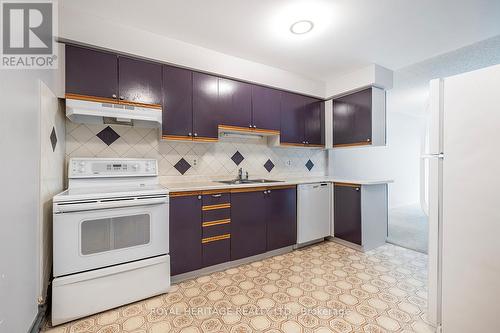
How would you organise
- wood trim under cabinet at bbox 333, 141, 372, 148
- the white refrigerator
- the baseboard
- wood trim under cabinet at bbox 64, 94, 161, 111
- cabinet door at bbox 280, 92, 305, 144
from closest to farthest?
the white refrigerator, the baseboard, wood trim under cabinet at bbox 64, 94, 161, 111, wood trim under cabinet at bbox 333, 141, 372, 148, cabinet door at bbox 280, 92, 305, 144

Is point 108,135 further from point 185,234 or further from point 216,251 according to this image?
point 216,251

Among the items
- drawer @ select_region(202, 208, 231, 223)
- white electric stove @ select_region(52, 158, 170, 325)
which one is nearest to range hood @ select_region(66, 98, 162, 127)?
white electric stove @ select_region(52, 158, 170, 325)

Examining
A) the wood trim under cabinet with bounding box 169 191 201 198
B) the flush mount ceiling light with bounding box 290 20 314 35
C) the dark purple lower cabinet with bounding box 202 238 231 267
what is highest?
the flush mount ceiling light with bounding box 290 20 314 35

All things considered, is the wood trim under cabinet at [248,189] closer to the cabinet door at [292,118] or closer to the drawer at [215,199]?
the drawer at [215,199]

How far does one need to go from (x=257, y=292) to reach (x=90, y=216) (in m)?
1.45

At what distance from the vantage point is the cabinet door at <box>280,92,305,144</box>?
302 cm

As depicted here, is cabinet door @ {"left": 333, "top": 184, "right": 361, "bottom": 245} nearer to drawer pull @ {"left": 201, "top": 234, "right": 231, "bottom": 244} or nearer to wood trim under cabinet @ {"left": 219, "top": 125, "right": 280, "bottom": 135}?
wood trim under cabinet @ {"left": 219, "top": 125, "right": 280, "bottom": 135}

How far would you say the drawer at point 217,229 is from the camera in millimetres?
2133

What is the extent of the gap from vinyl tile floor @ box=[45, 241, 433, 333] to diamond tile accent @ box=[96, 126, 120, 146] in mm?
1515

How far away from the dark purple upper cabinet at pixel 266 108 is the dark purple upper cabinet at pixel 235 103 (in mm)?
76

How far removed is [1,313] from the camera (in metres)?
1.01

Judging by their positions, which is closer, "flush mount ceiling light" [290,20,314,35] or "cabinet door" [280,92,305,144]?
"flush mount ceiling light" [290,20,314,35]

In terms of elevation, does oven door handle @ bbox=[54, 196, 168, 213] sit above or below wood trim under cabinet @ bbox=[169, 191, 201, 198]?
below

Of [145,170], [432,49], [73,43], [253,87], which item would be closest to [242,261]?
[145,170]
